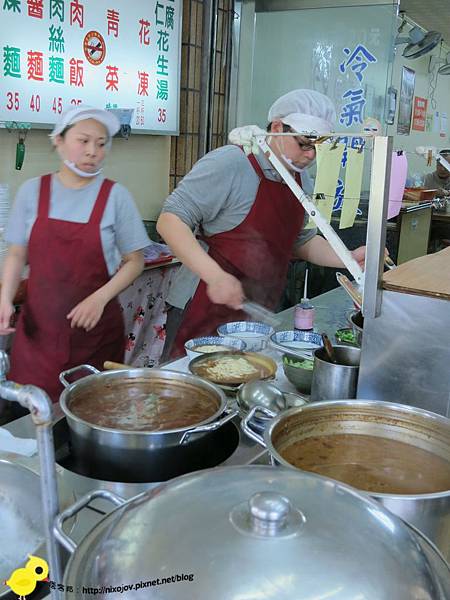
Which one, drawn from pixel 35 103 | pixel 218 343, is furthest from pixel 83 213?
pixel 35 103

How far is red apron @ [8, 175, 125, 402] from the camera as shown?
2619 millimetres

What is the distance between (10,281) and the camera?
2.53 m

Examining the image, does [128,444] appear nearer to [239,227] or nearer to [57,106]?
[239,227]

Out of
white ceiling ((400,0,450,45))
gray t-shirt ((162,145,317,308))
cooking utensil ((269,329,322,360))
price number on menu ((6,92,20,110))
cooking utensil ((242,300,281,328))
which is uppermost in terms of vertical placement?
white ceiling ((400,0,450,45))

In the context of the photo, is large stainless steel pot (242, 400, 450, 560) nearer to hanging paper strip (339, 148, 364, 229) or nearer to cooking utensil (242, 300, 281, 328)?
hanging paper strip (339, 148, 364, 229)

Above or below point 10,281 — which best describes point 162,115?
above

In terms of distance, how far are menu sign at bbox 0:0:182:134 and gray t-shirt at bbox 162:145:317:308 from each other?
159cm

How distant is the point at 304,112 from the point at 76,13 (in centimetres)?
221

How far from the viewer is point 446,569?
2.31ft

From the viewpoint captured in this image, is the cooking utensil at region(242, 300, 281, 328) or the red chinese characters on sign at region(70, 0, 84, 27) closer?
the cooking utensil at region(242, 300, 281, 328)

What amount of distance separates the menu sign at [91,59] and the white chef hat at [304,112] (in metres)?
1.82

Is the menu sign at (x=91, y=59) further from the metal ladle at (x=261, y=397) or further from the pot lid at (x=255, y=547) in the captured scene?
the pot lid at (x=255, y=547)

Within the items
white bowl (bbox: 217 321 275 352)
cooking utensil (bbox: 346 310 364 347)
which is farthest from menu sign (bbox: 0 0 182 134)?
cooking utensil (bbox: 346 310 364 347)

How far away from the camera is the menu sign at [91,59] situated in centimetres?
342
